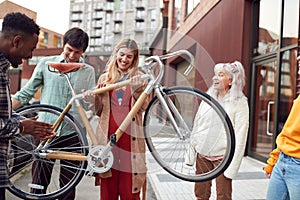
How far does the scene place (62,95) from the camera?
8.11 ft

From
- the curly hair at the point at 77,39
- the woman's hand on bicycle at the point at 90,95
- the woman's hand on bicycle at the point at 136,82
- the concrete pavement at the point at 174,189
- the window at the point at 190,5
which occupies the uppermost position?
the window at the point at 190,5

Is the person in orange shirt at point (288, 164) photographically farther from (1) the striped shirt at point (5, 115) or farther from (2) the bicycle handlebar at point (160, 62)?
(1) the striped shirt at point (5, 115)

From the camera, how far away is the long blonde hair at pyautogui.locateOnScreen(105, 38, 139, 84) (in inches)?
82.4

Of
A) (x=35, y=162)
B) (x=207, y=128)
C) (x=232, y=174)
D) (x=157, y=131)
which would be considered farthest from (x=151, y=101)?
(x=35, y=162)

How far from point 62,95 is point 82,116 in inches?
10.7

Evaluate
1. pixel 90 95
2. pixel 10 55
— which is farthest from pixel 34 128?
pixel 90 95

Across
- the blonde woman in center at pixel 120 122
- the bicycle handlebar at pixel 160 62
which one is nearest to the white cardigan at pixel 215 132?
the bicycle handlebar at pixel 160 62

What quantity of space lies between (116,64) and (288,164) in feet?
3.83

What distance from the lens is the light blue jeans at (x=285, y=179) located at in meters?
1.77

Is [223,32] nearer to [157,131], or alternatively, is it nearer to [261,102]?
[261,102]

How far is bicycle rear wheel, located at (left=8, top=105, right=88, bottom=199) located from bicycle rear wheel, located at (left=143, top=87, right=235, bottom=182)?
53 centimetres

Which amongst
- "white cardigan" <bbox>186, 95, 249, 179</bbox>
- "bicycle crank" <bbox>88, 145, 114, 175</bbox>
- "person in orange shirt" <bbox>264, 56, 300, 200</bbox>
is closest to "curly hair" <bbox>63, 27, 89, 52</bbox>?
"bicycle crank" <bbox>88, 145, 114, 175</bbox>

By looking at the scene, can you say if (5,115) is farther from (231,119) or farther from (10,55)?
(231,119)

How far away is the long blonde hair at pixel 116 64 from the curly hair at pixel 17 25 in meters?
0.59
